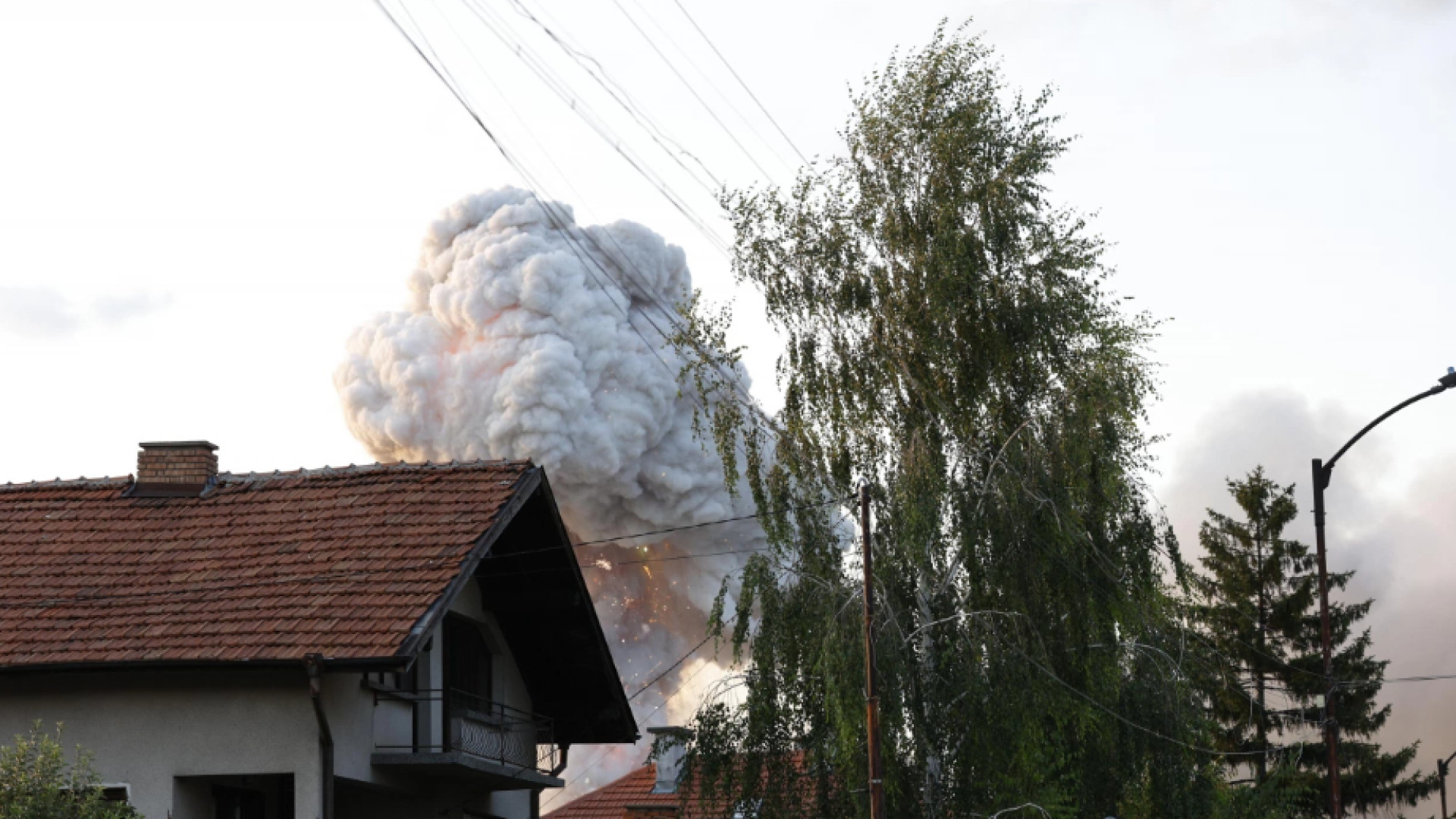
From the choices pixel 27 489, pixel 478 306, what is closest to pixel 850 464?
pixel 27 489

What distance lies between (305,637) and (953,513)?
836 centimetres

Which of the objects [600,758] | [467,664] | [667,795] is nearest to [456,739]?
[467,664]

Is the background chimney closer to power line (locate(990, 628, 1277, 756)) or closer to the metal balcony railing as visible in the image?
the metal balcony railing

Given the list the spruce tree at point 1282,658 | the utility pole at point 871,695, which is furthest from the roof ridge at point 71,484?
the spruce tree at point 1282,658

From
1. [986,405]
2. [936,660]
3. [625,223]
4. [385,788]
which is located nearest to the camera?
[385,788]

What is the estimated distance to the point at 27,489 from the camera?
22172 mm

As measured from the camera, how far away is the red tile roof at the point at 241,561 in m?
17.8

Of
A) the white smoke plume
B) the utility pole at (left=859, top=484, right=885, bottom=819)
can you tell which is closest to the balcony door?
the utility pole at (left=859, top=484, right=885, bottom=819)

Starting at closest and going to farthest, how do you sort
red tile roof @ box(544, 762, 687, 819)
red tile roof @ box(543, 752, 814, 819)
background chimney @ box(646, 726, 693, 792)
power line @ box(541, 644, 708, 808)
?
background chimney @ box(646, 726, 693, 792) → red tile roof @ box(543, 752, 814, 819) → red tile roof @ box(544, 762, 687, 819) → power line @ box(541, 644, 708, 808)

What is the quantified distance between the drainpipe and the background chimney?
5933mm

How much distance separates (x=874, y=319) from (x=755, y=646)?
5.06 metres

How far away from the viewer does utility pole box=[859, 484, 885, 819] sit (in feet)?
62.5

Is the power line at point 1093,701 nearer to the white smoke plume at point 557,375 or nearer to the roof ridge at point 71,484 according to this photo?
the roof ridge at point 71,484

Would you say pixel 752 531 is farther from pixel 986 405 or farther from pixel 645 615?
pixel 986 405
